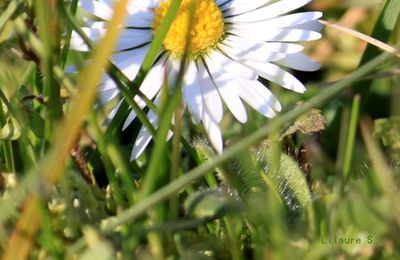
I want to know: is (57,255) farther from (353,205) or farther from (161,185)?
(353,205)

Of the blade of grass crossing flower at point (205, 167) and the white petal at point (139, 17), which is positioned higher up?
the white petal at point (139, 17)

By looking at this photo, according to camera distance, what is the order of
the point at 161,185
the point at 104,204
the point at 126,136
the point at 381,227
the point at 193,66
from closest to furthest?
the point at 381,227 → the point at 161,185 → the point at 104,204 → the point at 193,66 → the point at 126,136

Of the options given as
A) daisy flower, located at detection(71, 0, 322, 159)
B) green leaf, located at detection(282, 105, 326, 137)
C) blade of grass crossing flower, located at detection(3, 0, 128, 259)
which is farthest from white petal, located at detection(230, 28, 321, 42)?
blade of grass crossing flower, located at detection(3, 0, 128, 259)

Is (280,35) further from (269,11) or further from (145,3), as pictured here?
(145,3)

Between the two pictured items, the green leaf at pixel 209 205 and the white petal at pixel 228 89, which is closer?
the green leaf at pixel 209 205

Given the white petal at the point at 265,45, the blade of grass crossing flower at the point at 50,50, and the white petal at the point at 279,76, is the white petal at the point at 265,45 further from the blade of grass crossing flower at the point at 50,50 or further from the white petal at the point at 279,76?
the blade of grass crossing flower at the point at 50,50

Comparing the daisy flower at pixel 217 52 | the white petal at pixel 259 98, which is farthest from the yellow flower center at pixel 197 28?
the white petal at pixel 259 98

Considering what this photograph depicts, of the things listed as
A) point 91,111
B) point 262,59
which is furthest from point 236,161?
point 91,111

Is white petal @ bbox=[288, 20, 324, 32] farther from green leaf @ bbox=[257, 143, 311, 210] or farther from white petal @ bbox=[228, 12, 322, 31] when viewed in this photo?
green leaf @ bbox=[257, 143, 311, 210]
